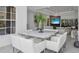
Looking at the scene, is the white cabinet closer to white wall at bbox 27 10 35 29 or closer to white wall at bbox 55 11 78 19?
white wall at bbox 27 10 35 29

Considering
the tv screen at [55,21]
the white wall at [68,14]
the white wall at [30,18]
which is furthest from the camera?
the tv screen at [55,21]

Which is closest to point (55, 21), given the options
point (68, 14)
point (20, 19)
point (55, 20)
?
point (55, 20)

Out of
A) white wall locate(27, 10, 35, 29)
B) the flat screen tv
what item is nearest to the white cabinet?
white wall locate(27, 10, 35, 29)

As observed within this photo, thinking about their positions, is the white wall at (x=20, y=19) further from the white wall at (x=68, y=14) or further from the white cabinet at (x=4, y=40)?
the white wall at (x=68, y=14)

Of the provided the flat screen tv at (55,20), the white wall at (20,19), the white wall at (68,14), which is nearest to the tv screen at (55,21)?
the flat screen tv at (55,20)

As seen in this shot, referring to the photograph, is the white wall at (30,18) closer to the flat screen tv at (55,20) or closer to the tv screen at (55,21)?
the flat screen tv at (55,20)

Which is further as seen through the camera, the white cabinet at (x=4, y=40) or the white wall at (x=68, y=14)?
the white wall at (x=68, y=14)

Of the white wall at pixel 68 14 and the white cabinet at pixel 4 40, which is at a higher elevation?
the white wall at pixel 68 14

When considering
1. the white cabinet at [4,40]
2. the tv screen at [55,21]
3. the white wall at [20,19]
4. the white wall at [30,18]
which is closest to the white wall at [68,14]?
the tv screen at [55,21]

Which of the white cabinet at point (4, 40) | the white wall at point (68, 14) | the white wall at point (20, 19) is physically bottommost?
the white cabinet at point (4, 40)

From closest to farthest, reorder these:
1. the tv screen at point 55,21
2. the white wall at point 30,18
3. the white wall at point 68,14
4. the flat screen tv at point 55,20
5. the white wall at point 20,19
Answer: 1. the white wall at point 20,19
2. the white wall at point 30,18
3. the white wall at point 68,14
4. the flat screen tv at point 55,20
5. the tv screen at point 55,21

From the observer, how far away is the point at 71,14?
741cm
